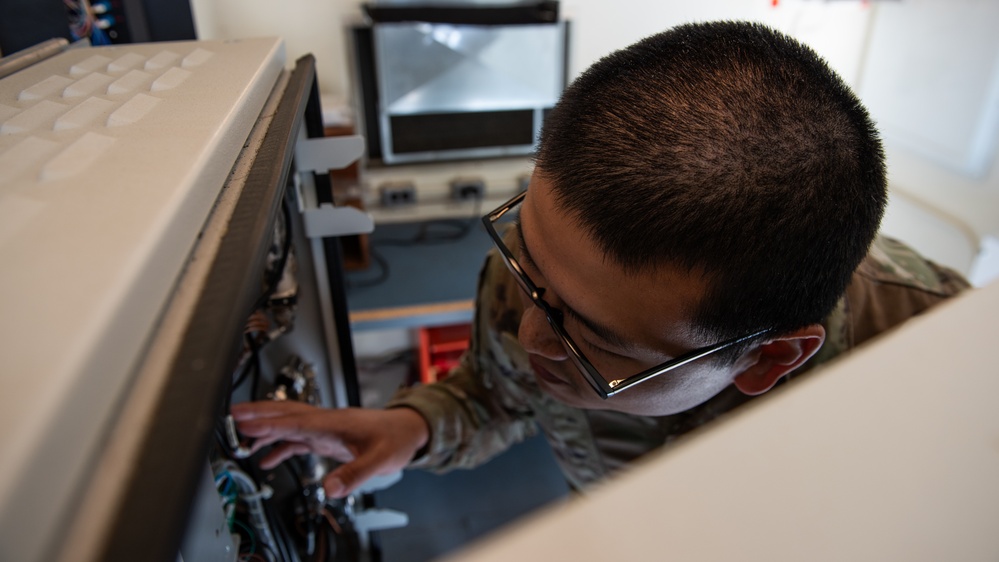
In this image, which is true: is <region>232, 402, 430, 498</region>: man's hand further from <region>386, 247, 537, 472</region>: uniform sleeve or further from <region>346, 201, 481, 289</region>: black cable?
<region>346, 201, 481, 289</region>: black cable

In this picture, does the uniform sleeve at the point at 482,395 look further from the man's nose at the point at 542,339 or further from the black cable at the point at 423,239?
the black cable at the point at 423,239

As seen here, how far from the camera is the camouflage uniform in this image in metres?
0.88

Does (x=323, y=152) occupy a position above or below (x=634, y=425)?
above

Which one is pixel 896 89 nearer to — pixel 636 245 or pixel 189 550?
pixel 636 245

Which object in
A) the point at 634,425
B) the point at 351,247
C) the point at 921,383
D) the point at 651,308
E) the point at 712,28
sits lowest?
the point at 351,247

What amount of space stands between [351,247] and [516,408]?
93 centimetres

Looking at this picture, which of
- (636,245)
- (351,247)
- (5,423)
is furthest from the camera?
(351,247)

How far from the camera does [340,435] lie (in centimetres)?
86

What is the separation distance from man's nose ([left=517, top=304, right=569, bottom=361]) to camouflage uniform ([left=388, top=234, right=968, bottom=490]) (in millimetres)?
277

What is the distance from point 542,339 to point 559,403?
349mm

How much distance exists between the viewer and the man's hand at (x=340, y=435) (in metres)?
0.77

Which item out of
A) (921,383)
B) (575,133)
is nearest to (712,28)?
(575,133)

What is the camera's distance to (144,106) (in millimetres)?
452

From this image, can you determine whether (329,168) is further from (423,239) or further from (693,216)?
(423,239)
